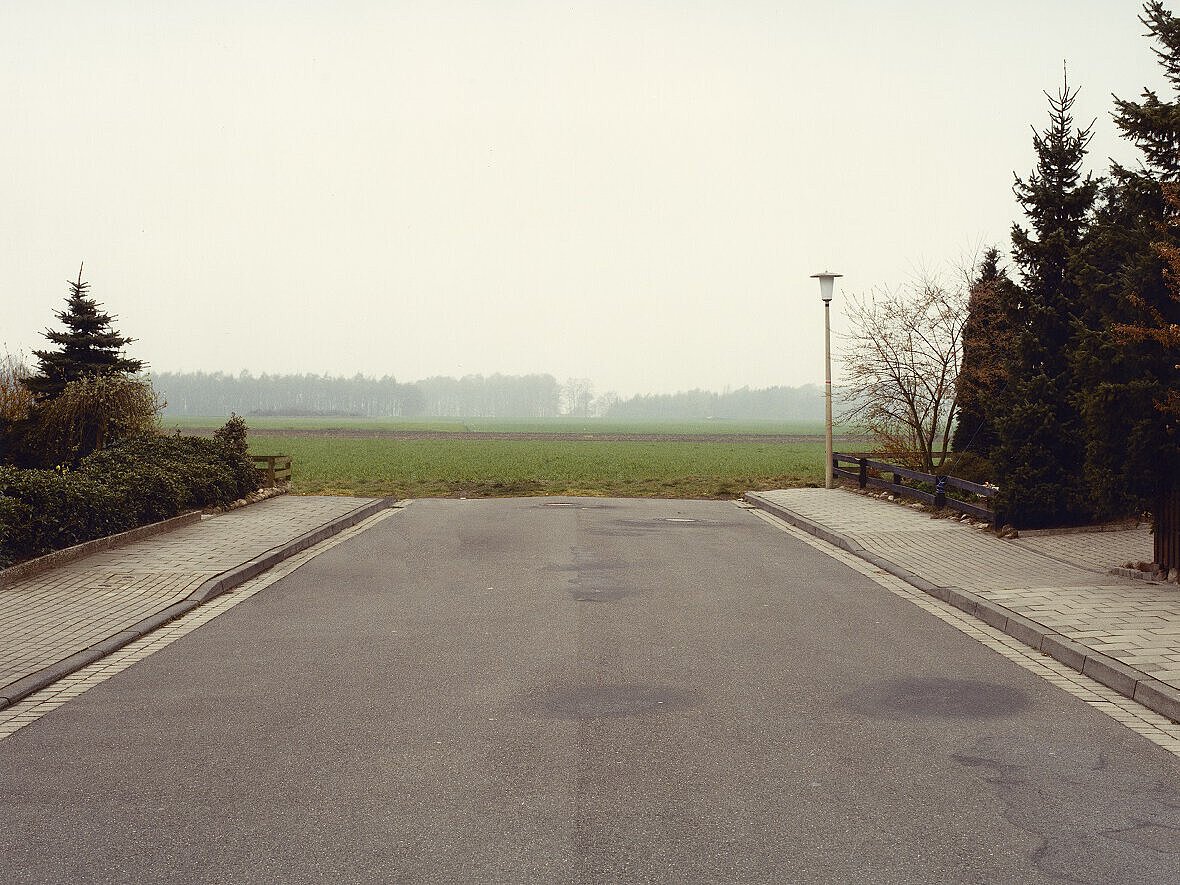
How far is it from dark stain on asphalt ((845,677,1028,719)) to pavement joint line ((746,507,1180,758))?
46cm

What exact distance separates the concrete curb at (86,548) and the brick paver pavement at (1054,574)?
918 cm

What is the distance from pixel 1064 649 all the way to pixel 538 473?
2854 cm

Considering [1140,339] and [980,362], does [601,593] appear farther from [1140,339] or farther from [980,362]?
[980,362]

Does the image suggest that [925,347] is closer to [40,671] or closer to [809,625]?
[809,625]

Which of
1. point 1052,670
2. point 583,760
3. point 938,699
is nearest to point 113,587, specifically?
point 583,760

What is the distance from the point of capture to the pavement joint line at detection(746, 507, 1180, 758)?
227 inches

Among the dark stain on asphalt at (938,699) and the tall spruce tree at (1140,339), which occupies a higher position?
the tall spruce tree at (1140,339)

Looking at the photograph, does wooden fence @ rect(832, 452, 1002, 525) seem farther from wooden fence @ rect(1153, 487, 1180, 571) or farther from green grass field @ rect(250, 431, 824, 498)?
wooden fence @ rect(1153, 487, 1180, 571)

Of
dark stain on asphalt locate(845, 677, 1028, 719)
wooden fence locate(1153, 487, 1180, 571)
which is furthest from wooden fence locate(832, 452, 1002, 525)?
dark stain on asphalt locate(845, 677, 1028, 719)

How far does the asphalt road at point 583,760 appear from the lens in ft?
13.0

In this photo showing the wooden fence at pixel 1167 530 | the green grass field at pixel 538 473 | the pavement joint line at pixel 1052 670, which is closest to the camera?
the pavement joint line at pixel 1052 670

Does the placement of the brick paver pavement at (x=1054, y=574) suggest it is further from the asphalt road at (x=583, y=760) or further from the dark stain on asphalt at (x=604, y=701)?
the dark stain on asphalt at (x=604, y=701)

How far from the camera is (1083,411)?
35.5 feet

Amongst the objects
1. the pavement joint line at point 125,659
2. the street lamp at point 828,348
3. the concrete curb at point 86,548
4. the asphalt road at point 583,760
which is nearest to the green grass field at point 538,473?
the street lamp at point 828,348
